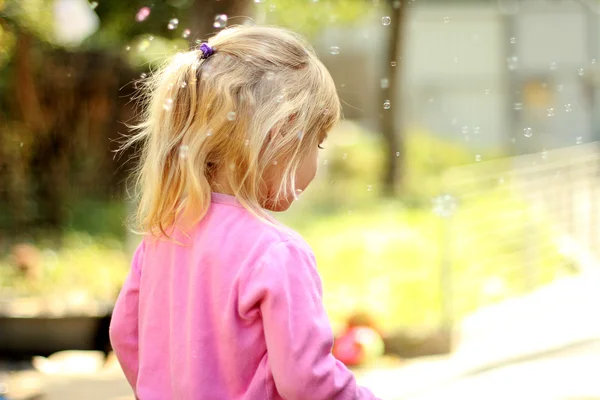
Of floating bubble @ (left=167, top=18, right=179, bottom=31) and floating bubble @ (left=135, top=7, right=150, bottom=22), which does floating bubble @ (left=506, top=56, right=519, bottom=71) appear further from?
floating bubble @ (left=167, top=18, right=179, bottom=31)

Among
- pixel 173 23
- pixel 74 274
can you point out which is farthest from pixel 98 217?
pixel 173 23

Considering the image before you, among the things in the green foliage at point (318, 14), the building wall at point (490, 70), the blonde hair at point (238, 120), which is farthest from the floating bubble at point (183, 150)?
the building wall at point (490, 70)

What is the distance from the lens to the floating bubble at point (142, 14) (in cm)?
505

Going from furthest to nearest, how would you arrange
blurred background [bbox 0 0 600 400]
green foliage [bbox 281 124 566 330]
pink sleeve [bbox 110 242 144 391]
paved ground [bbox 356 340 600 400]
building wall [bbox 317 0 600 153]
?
building wall [bbox 317 0 600 153], green foliage [bbox 281 124 566 330], blurred background [bbox 0 0 600 400], paved ground [bbox 356 340 600 400], pink sleeve [bbox 110 242 144 391]

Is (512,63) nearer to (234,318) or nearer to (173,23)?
(173,23)

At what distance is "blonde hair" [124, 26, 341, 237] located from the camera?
1317mm

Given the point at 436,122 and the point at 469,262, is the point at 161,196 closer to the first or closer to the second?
the point at 469,262

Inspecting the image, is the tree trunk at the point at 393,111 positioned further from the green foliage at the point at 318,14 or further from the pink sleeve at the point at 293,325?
the pink sleeve at the point at 293,325

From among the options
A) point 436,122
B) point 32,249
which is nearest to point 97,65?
point 32,249

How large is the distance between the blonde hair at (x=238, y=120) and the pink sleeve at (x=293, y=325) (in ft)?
0.37

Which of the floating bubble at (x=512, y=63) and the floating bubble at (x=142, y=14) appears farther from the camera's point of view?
the floating bubble at (x=512, y=63)

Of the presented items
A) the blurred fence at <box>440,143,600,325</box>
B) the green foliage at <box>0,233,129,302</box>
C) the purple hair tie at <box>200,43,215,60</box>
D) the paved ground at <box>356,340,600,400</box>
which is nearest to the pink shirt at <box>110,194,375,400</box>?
the purple hair tie at <box>200,43,215,60</box>

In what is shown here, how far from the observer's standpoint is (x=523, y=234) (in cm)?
616

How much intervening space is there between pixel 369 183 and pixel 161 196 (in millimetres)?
8736
